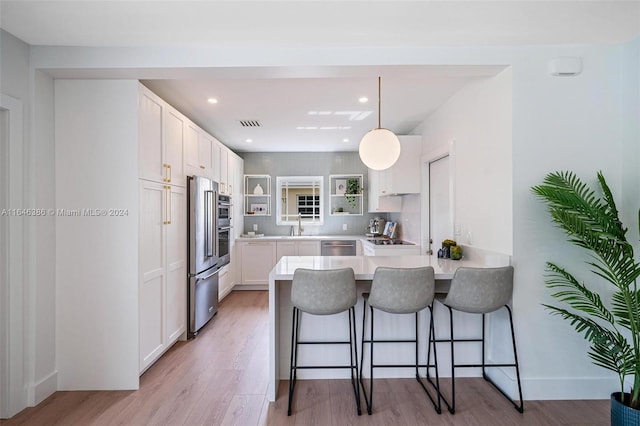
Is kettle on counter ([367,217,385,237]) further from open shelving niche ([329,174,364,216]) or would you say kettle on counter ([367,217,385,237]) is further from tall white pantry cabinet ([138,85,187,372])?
tall white pantry cabinet ([138,85,187,372])

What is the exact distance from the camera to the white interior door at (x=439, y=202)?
365 centimetres

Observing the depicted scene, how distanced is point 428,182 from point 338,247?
195cm

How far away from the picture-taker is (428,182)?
421cm

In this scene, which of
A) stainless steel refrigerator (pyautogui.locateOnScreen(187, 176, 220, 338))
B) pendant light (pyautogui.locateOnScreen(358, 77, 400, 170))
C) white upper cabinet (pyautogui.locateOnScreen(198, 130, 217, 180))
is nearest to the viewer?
pendant light (pyautogui.locateOnScreen(358, 77, 400, 170))

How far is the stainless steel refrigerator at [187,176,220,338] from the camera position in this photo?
354cm

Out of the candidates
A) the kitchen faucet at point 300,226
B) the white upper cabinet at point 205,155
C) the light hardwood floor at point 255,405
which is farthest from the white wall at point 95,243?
the kitchen faucet at point 300,226

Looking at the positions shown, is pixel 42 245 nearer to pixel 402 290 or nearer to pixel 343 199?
pixel 402 290

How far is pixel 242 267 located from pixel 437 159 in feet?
11.3

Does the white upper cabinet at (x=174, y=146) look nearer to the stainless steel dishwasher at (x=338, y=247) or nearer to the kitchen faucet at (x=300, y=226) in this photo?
the stainless steel dishwasher at (x=338, y=247)

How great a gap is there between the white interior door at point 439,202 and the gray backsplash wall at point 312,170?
212 centimetres

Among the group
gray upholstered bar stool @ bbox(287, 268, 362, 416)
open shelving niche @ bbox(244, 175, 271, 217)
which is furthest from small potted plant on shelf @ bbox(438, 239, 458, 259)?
open shelving niche @ bbox(244, 175, 271, 217)

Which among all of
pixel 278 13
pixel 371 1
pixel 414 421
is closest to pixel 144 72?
pixel 278 13

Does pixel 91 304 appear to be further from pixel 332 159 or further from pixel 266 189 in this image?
pixel 332 159

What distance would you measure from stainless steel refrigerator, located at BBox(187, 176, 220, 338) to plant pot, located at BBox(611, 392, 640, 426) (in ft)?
11.2
